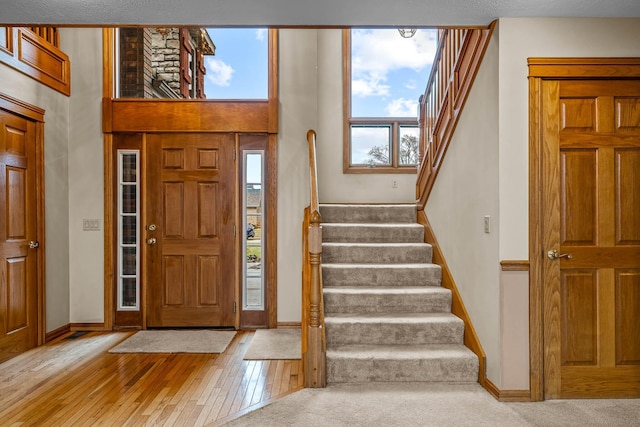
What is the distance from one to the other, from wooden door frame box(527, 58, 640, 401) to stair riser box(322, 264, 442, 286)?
41.6 inches

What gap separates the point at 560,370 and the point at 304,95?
3.36m

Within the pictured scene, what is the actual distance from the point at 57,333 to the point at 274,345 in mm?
2198

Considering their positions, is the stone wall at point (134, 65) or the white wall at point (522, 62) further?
the stone wall at point (134, 65)

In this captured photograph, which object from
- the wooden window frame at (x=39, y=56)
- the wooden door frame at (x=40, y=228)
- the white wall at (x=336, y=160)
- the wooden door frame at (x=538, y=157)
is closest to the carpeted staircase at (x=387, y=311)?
the wooden door frame at (x=538, y=157)

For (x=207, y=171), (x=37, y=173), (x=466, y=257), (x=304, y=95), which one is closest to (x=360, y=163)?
(x=304, y=95)

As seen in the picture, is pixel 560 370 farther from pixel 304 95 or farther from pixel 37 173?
pixel 37 173

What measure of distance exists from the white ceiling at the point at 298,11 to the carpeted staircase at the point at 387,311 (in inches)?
76.9

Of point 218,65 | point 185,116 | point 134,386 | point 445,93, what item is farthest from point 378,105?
point 134,386

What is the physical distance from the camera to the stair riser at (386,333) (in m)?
3.21

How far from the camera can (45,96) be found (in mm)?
4121

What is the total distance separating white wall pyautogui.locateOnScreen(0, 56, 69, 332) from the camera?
4148mm

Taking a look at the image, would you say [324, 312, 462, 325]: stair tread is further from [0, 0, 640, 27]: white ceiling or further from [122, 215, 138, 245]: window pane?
[122, 215, 138, 245]: window pane

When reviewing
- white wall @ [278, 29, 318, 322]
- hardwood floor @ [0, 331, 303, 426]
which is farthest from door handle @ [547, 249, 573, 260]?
white wall @ [278, 29, 318, 322]

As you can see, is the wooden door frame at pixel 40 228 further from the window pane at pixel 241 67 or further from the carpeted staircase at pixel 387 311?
the carpeted staircase at pixel 387 311
